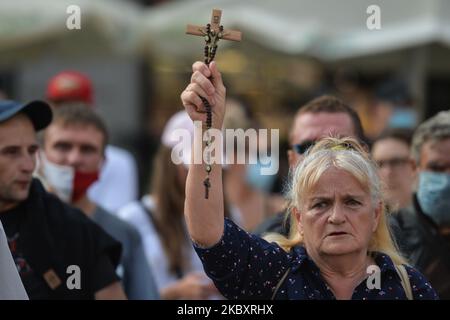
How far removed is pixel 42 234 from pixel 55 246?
0.26 feet

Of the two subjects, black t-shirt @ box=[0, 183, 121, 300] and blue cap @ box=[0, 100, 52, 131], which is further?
blue cap @ box=[0, 100, 52, 131]

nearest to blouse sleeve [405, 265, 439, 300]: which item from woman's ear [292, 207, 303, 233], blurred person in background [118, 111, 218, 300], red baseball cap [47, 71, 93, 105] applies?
woman's ear [292, 207, 303, 233]

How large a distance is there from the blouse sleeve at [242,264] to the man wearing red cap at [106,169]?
146 inches

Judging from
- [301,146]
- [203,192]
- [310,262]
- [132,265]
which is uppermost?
[301,146]

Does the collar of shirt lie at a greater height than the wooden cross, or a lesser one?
lesser

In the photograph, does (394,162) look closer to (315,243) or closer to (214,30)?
(315,243)

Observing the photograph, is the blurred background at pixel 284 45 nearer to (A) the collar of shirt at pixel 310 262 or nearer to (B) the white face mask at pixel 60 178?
(B) the white face mask at pixel 60 178

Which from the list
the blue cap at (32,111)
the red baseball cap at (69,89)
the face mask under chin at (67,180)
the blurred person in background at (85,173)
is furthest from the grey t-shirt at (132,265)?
the red baseball cap at (69,89)

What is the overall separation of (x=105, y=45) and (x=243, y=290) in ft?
29.0

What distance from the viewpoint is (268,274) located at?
11.8ft

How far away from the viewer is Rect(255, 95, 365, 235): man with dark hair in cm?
479

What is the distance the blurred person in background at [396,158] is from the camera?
20.6 feet

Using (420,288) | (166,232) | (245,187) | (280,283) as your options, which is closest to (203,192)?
(280,283)

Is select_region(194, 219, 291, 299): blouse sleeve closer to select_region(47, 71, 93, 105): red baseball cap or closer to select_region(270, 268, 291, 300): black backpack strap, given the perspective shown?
select_region(270, 268, 291, 300): black backpack strap
